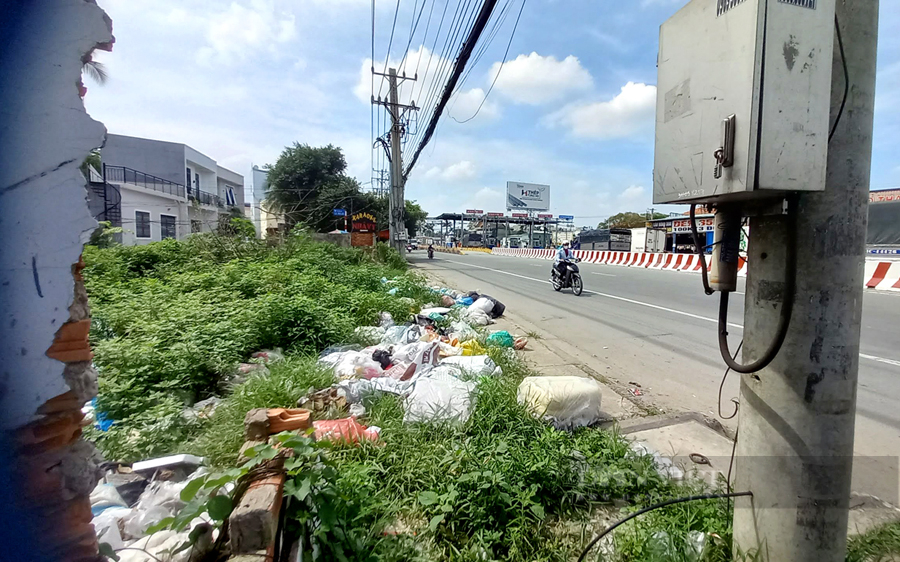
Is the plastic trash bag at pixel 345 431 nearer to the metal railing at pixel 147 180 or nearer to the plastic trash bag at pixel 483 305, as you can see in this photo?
the plastic trash bag at pixel 483 305

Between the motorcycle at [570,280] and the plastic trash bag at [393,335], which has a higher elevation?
the motorcycle at [570,280]

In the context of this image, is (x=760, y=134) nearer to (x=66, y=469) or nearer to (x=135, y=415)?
(x=66, y=469)

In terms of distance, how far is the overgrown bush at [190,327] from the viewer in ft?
9.67

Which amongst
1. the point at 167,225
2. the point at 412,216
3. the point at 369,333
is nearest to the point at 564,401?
the point at 369,333

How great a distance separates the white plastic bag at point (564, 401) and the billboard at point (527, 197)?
197ft

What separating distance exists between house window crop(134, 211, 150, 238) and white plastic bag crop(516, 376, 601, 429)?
26.2 meters

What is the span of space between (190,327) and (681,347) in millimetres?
5906

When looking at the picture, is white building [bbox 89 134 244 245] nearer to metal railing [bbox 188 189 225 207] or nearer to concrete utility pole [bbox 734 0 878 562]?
metal railing [bbox 188 189 225 207]

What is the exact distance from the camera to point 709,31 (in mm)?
1521

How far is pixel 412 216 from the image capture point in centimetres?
5303

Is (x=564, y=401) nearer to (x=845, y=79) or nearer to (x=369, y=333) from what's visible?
(x=845, y=79)

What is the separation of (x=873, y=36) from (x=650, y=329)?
19.3 ft

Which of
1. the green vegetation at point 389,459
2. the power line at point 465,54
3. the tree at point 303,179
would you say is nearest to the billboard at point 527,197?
the tree at point 303,179

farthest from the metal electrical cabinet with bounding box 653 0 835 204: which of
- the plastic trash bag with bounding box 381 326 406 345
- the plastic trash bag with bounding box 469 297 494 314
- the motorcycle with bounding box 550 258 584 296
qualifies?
the motorcycle with bounding box 550 258 584 296
